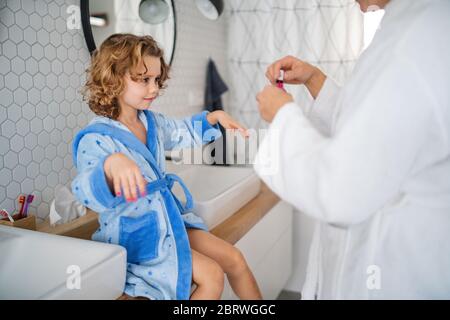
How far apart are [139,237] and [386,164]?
583 millimetres

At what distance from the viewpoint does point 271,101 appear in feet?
2.36

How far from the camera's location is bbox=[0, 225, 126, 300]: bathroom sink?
0.75 meters

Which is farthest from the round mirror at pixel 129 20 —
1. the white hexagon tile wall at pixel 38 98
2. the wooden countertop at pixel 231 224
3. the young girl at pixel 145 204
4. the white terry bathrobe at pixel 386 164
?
the white terry bathrobe at pixel 386 164

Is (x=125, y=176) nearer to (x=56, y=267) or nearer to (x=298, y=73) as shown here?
(x=56, y=267)

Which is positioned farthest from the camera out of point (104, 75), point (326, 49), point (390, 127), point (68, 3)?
point (326, 49)

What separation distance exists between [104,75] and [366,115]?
0.66 m

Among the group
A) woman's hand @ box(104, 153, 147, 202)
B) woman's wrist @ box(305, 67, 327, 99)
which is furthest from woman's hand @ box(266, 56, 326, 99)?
woman's hand @ box(104, 153, 147, 202)

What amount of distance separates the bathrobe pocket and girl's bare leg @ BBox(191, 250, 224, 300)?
10cm

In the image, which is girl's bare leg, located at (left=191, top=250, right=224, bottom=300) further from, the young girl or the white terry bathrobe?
the white terry bathrobe

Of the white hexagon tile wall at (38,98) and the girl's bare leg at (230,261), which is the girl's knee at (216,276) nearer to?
the girl's bare leg at (230,261)
